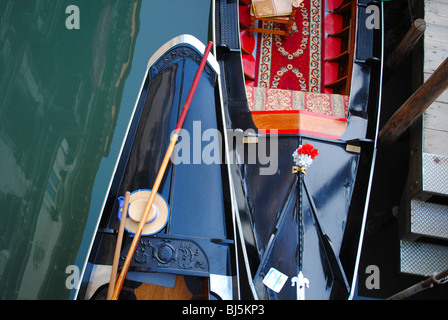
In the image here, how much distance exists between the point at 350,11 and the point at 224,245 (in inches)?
96.6

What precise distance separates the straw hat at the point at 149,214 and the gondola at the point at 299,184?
418 millimetres

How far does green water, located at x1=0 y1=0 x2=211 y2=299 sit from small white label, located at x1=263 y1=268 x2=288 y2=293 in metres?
1.26

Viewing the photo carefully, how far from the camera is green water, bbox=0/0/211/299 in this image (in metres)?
2.76

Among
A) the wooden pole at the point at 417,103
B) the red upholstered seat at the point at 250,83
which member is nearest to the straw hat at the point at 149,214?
the red upholstered seat at the point at 250,83

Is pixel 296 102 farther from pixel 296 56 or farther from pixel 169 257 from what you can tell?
pixel 169 257

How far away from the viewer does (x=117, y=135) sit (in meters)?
3.25

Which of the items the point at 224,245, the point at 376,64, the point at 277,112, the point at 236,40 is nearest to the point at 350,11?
the point at 376,64

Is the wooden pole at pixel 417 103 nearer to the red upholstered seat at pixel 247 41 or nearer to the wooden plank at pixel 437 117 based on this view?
the wooden plank at pixel 437 117

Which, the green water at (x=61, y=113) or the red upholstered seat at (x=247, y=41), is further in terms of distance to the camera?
the red upholstered seat at (x=247, y=41)

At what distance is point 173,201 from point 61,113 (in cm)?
163

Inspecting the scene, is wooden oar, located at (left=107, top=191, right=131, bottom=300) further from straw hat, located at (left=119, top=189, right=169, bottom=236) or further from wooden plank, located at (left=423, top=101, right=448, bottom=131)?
wooden plank, located at (left=423, top=101, right=448, bottom=131)

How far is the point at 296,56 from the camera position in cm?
354

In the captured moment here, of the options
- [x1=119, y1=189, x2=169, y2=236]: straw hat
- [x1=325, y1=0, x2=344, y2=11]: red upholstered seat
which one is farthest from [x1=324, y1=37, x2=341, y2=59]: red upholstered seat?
[x1=119, y1=189, x2=169, y2=236]: straw hat

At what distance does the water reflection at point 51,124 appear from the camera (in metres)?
2.74
